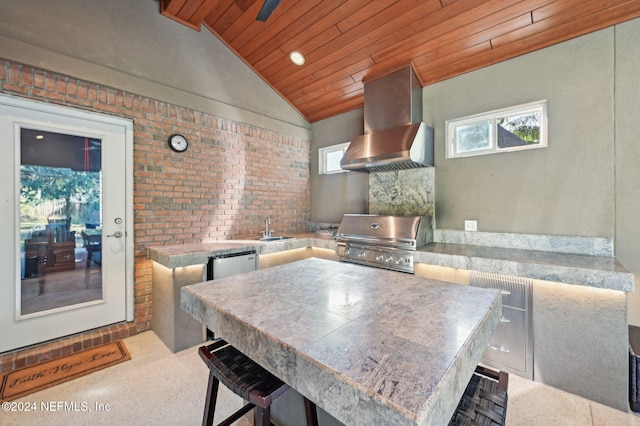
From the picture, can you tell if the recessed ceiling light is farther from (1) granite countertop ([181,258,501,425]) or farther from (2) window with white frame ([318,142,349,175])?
(1) granite countertop ([181,258,501,425])

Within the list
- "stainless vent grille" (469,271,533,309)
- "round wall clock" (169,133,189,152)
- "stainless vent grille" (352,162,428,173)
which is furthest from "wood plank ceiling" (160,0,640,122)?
"stainless vent grille" (469,271,533,309)

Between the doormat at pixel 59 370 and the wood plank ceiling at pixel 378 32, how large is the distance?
335 cm

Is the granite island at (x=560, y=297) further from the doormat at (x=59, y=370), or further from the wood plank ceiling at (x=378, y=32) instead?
the wood plank ceiling at (x=378, y=32)

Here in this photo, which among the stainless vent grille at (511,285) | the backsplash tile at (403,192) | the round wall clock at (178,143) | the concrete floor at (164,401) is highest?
the round wall clock at (178,143)

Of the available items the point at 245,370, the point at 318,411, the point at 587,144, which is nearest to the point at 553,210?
the point at 587,144

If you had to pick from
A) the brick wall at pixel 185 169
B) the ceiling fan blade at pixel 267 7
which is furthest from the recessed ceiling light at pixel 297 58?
the ceiling fan blade at pixel 267 7

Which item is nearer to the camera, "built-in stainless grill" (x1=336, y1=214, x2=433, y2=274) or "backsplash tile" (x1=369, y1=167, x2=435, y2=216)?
"built-in stainless grill" (x1=336, y1=214, x2=433, y2=274)

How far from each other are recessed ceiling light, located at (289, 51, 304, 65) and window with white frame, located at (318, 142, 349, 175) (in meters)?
1.32

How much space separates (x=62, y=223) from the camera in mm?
2498

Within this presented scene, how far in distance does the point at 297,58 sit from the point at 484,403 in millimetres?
3753

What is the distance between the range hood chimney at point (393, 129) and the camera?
292 centimetres

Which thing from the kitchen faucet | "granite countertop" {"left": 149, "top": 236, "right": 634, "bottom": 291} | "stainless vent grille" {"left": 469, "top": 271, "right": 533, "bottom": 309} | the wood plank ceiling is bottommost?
"stainless vent grille" {"left": 469, "top": 271, "right": 533, "bottom": 309}

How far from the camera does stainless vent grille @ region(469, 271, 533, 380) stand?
210cm

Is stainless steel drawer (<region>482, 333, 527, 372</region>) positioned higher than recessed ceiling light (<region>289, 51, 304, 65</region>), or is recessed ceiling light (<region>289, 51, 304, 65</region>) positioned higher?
recessed ceiling light (<region>289, 51, 304, 65</region>)
